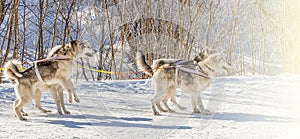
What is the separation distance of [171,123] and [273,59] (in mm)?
6112

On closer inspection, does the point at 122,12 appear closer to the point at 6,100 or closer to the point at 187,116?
the point at 6,100

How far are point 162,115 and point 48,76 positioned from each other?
1.60 m

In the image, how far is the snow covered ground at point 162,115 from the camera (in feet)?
11.8

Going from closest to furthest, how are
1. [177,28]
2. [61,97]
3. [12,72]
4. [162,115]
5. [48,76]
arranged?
1. [12,72]
2. [48,76]
3. [162,115]
4. [61,97]
5. [177,28]

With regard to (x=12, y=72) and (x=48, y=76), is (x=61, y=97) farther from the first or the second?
(x=12, y=72)

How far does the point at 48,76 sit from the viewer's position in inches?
178

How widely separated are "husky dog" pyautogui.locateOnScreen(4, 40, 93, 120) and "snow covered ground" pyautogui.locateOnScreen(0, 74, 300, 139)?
26cm

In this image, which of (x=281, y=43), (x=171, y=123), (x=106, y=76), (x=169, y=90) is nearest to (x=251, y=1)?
(x=281, y=43)

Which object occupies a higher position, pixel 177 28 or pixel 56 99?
pixel 177 28

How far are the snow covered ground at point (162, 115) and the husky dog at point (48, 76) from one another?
0.26m

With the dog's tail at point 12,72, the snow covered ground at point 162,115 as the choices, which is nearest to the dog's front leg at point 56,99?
the snow covered ground at point 162,115

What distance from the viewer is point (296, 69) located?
8180 millimetres

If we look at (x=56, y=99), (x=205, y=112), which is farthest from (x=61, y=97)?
(x=205, y=112)

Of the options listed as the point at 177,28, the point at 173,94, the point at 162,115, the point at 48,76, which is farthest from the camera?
the point at 177,28
